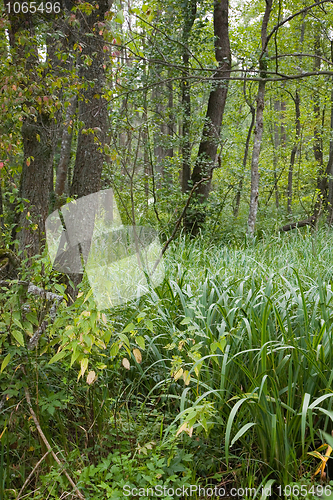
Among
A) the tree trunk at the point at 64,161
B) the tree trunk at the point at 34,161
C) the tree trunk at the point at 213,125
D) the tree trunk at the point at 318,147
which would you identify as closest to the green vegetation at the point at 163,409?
the tree trunk at the point at 34,161

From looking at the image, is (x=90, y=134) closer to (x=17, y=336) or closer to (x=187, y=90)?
(x=17, y=336)

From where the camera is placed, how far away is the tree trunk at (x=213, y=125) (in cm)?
773

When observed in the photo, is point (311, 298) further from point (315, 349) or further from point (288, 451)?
point (288, 451)

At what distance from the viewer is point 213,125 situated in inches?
307

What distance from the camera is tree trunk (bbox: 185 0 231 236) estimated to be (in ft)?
25.4

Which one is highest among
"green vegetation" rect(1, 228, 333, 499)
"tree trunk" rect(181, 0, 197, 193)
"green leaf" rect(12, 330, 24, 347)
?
"tree trunk" rect(181, 0, 197, 193)

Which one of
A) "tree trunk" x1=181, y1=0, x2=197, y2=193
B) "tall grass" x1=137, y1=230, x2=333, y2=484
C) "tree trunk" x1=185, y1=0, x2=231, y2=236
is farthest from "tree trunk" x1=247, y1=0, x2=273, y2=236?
"tall grass" x1=137, y1=230, x2=333, y2=484

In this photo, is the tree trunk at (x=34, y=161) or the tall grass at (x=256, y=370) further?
the tree trunk at (x=34, y=161)

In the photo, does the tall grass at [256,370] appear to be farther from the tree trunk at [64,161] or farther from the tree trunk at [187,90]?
the tree trunk at [187,90]

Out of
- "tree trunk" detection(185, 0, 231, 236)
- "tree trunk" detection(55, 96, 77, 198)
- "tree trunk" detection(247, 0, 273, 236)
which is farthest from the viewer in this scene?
"tree trunk" detection(185, 0, 231, 236)

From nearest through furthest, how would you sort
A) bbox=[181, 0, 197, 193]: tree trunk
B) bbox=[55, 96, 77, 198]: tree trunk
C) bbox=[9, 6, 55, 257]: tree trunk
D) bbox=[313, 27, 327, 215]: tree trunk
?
bbox=[9, 6, 55, 257]: tree trunk < bbox=[55, 96, 77, 198]: tree trunk < bbox=[181, 0, 197, 193]: tree trunk < bbox=[313, 27, 327, 215]: tree trunk

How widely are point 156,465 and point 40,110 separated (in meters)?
3.47

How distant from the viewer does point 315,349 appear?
2.40 meters

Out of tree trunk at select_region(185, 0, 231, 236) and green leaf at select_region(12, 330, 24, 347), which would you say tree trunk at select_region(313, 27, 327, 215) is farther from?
green leaf at select_region(12, 330, 24, 347)
